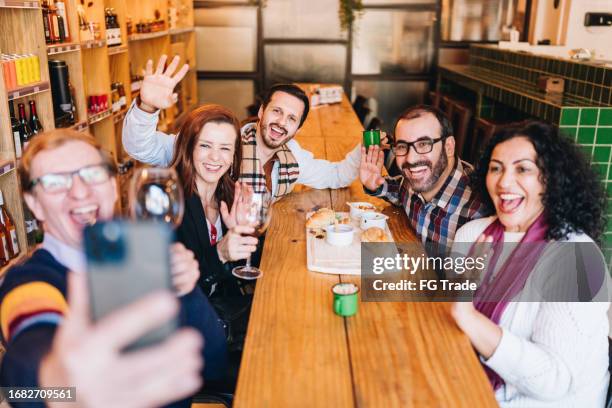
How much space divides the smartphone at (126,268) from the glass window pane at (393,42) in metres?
7.11

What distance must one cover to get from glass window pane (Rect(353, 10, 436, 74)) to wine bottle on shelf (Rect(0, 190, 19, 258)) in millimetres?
5391

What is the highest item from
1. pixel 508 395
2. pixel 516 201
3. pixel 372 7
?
pixel 372 7

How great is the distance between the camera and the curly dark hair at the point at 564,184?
62.9 inches

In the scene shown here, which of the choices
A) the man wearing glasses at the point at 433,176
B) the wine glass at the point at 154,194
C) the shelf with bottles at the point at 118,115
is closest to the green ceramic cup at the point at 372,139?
the man wearing glasses at the point at 433,176

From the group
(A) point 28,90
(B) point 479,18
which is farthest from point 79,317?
(B) point 479,18

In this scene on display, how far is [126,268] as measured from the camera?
2.01ft

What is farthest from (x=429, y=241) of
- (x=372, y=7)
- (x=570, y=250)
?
(x=372, y=7)

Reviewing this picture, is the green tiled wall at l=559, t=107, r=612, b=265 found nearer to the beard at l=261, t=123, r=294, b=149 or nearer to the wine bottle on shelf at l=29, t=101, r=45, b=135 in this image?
→ the beard at l=261, t=123, r=294, b=149

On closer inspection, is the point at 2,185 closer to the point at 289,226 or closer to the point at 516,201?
the point at 289,226

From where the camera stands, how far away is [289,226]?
2.33 meters

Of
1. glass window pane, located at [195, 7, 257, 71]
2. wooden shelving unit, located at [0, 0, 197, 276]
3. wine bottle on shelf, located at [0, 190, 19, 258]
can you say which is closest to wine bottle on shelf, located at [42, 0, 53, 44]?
wooden shelving unit, located at [0, 0, 197, 276]

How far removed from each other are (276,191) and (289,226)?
44cm

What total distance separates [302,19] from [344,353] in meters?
6.50

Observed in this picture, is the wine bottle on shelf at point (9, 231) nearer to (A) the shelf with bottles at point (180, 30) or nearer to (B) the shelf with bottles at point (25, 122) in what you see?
(B) the shelf with bottles at point (25, 122)
